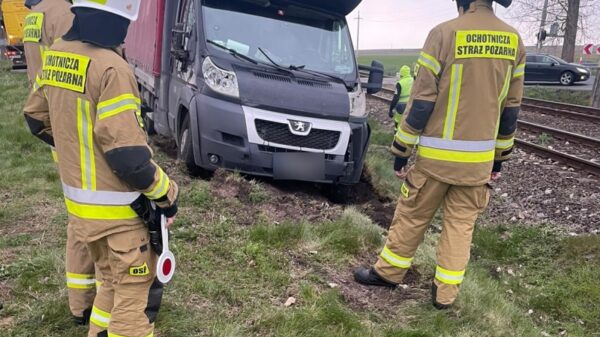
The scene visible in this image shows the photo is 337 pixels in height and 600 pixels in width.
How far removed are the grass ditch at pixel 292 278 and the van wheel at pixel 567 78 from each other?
70.4 ft

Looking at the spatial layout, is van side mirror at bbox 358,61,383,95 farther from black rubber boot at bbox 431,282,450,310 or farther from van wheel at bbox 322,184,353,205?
black rubber boot at bbox 431,282,450,310

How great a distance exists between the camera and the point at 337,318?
3.34 meters

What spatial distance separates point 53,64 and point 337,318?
2.17m

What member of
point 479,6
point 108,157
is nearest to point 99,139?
point 108,157

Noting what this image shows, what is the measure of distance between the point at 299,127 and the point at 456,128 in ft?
7.63

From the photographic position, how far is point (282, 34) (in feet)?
20.1

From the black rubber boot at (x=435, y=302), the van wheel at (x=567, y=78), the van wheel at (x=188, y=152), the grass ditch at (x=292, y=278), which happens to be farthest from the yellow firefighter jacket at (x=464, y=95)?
the van wheel at (x=567, y=78)

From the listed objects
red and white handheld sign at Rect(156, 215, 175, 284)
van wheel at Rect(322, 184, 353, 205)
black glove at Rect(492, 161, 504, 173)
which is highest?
black glove at Rect(492, 161, 504, 173)

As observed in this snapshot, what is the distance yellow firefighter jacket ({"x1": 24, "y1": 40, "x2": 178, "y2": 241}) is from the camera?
7.77 feet

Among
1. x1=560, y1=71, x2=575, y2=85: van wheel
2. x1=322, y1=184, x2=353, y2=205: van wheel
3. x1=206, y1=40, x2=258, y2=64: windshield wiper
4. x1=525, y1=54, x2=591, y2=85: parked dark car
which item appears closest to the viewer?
x1=206, y1=40, x2=258, y2=64: windshield wiper

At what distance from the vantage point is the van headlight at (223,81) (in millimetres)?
5504

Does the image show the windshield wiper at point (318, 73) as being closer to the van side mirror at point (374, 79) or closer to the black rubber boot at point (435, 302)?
the van side mirror at point (374, 79)

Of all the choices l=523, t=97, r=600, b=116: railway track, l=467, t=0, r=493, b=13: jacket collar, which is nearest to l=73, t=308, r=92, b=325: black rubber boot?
l=467, t=0, r=493, b=13: jacket collar

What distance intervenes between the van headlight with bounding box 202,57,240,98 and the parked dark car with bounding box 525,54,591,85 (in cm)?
2229
